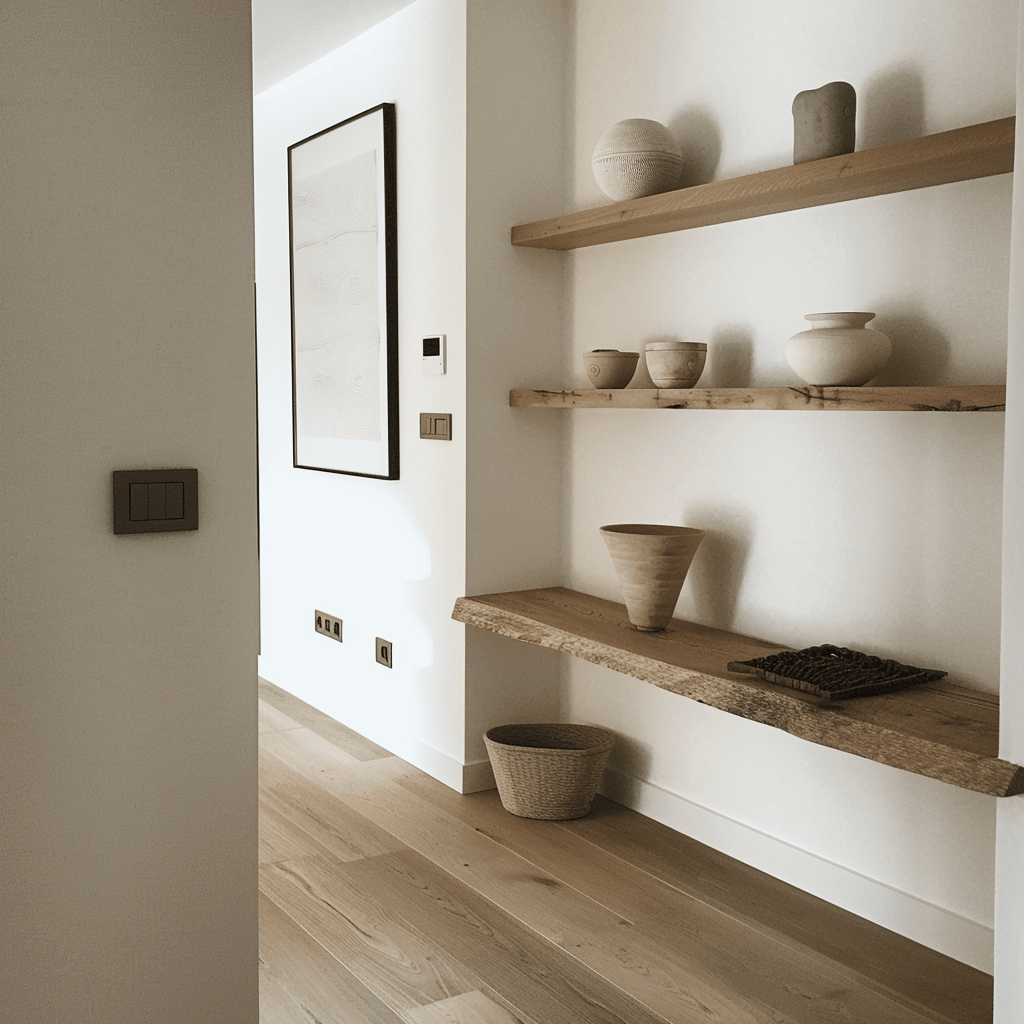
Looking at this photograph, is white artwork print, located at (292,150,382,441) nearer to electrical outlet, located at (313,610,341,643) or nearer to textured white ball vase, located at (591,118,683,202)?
electrical outlet, located at (313,610,341,643)

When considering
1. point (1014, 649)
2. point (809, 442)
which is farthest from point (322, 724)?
point (1014, 649)

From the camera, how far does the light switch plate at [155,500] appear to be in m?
1.48

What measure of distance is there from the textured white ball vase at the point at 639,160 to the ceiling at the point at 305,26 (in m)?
1.07

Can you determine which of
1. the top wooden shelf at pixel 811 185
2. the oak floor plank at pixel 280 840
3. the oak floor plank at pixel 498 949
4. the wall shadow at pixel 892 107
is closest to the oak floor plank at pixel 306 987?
the oak floor plank at pixel 498 949

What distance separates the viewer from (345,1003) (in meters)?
2.07

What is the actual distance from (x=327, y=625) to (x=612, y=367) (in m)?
1.84

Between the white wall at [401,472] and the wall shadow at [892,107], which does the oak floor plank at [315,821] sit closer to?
the white wall at [401,472]

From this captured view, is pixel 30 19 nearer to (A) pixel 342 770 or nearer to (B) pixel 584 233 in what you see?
(B) pixel 584 233

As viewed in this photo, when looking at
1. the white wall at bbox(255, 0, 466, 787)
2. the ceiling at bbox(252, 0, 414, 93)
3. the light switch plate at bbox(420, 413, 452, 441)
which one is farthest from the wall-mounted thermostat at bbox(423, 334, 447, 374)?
the ceiling at bbox(252, 0, 414, 93)

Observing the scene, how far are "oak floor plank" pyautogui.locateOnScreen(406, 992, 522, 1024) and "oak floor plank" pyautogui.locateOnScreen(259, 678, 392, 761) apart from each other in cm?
156

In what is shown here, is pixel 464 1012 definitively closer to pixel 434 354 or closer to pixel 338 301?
pixel 434 354

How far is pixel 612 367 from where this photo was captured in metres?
2.83

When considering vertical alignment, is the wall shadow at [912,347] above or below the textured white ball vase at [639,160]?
below

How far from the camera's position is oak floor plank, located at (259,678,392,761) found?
367cm
